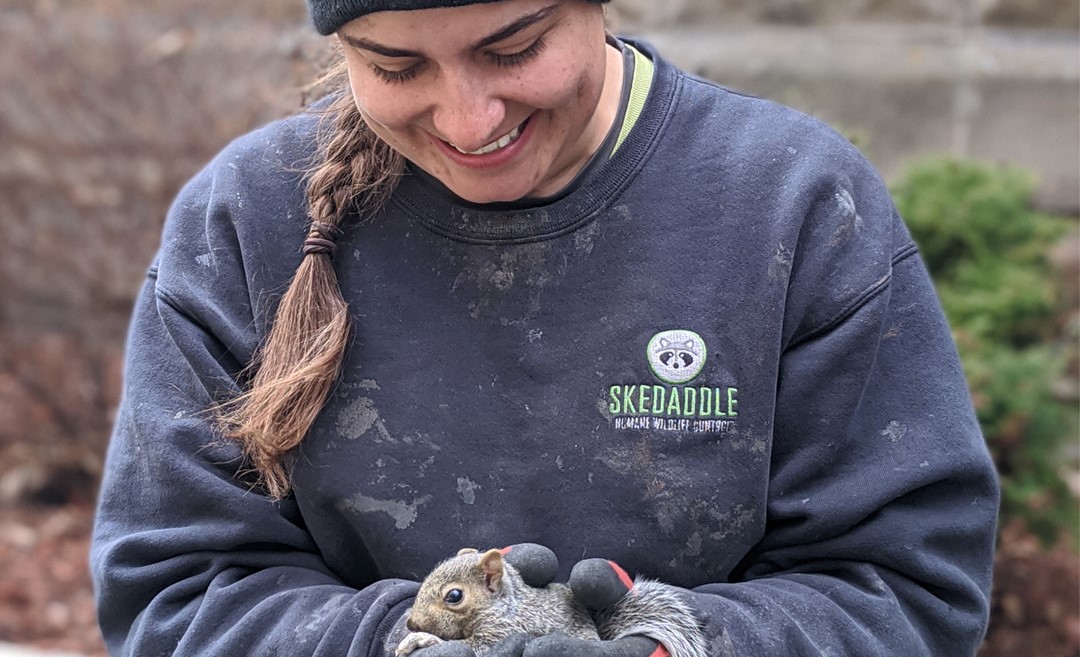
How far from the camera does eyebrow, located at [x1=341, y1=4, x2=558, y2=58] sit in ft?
5.99

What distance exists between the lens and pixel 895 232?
2158mm

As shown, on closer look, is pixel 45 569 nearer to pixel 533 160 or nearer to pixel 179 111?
pixel 179 111

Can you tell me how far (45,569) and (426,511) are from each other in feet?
11.4

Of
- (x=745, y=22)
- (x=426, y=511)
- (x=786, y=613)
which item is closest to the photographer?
(x=786, y=613)

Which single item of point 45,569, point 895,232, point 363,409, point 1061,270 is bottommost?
point 45,569

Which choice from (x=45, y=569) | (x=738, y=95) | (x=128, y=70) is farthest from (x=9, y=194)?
(x=738, y=95)

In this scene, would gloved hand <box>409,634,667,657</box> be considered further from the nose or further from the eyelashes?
the eyelashes

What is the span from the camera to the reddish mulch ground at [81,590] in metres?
3.95

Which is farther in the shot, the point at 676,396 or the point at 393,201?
the point at 393,201

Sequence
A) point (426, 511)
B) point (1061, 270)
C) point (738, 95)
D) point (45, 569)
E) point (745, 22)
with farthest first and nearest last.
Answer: point (745, 22), point (45, 569), point (1061, 270), point (738, 95), point (426, 511)

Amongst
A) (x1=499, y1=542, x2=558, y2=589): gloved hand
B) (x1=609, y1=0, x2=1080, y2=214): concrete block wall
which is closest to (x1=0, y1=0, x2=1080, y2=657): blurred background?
(x1=609, y1=0, x2=1080, y2=214): concrete block wall

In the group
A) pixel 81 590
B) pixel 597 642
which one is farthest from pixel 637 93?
pixel 81 590

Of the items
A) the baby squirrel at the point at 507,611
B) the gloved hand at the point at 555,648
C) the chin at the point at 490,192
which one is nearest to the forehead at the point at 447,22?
the chin at the point at 490,192

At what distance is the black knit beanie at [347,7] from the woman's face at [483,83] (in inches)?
0.6
